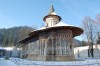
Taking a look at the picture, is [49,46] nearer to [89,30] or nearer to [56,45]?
[56,45]

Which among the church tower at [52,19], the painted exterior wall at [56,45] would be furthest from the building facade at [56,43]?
the church tower at [52,19]

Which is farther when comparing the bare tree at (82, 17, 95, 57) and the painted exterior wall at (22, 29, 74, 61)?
the bare tree at (82, 17, 95, 57)

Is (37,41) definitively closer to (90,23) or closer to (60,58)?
(60,58)

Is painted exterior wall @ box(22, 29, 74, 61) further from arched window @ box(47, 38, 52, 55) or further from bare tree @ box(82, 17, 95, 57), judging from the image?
bare tree @ box(82, 17, 95, 57)

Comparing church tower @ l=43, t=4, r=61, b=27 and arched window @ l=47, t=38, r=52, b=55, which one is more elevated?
church tower @ l=43, t=4, r=61, b=27

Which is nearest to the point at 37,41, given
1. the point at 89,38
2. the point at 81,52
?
the point at 89,38

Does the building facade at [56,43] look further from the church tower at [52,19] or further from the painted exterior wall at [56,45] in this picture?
the church tower at [52,19]

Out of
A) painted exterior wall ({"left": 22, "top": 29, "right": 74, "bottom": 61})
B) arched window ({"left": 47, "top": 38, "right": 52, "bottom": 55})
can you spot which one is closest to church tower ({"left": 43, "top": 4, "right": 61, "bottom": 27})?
painted exterior wall ({"left": 22, "top": 29, "right": 74, "bottom": 61})

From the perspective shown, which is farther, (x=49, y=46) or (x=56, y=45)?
(x=49, y=46)

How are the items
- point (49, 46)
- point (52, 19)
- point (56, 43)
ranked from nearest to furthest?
point (56, 43) < point (49, 46) < point (52, 19)

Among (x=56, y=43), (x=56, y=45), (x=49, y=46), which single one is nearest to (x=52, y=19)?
(x=49, y=46)

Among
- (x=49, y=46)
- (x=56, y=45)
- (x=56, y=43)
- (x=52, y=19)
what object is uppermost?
(x=52, y=19)

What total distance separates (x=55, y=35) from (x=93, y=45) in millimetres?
21423

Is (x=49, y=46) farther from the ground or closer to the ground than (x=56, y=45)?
closer to the ground
